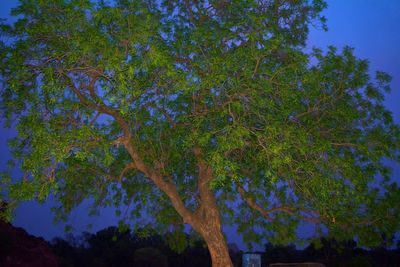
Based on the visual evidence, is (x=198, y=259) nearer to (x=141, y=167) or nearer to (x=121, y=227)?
(x=121, y=227)

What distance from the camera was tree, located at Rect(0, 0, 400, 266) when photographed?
32.2ft

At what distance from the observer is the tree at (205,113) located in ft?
32.2

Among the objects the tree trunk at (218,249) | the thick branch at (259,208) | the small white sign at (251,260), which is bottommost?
the small white sign at (251,260)

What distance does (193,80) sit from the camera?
33.9 feet

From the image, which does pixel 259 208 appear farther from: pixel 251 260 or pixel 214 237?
pixel 251 260

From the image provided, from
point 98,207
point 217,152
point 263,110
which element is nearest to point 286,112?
point 263,110

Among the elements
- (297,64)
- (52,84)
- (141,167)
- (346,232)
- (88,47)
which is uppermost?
(297,64)

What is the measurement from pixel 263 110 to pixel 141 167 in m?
3.64

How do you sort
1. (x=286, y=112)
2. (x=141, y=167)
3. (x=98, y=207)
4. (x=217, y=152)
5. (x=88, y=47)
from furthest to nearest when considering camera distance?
(x=98, y=207) < (x=141, y=167) < (x=286, y=112) < (x=217, y=152) < (x=88, y=47)

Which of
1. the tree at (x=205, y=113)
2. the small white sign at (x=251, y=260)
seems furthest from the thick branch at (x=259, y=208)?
the small white sign at (x=251, y=260)

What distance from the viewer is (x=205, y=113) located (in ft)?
37.0

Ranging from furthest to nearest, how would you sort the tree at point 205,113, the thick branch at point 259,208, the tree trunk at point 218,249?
1. the thick branch at point 259,208
2. the tree trunk at point 218,249
3. the tree at point 205,113

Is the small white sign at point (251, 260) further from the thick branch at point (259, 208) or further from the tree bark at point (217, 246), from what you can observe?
the thick branch at point (259, 208)

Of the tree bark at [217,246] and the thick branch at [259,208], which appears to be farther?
the thick branch at [259,208]
